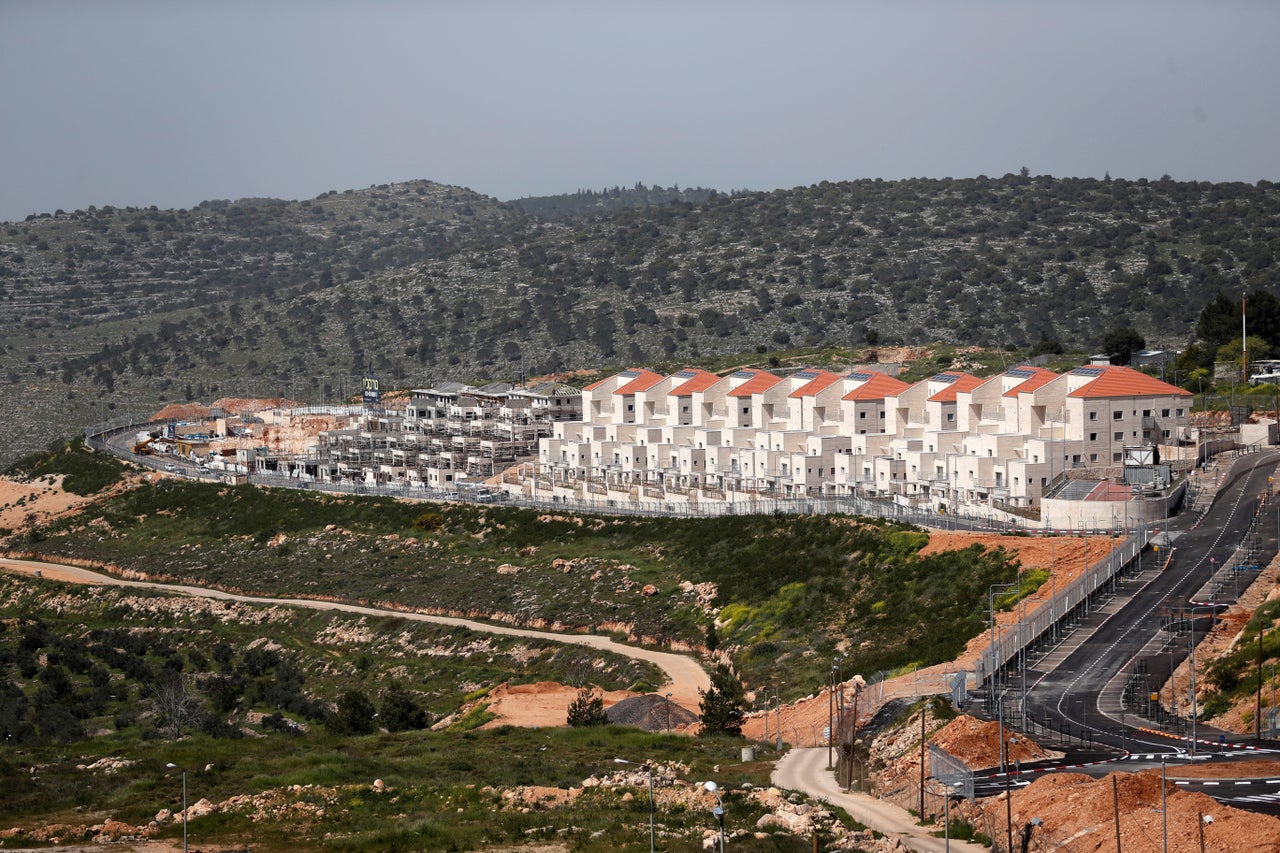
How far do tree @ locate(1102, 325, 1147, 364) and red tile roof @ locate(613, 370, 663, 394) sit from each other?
31.0 metres

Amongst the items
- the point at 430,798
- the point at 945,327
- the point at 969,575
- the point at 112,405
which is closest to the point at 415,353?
the point at 112,405

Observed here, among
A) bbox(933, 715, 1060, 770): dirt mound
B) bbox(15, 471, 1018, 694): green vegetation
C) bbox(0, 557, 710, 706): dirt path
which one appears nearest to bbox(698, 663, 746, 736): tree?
bbox(0, 557, 710, 706): dirt path

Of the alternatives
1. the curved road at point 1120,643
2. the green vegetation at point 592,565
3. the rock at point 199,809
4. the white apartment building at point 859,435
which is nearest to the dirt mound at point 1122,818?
the curved road at point 1120,643

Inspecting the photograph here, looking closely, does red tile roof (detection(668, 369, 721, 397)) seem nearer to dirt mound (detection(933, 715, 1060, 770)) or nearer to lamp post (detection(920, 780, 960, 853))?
dirt mound (detection(933, 715, 1060, 770))

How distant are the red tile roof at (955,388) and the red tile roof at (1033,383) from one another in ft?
13.2

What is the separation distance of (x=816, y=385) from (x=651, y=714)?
44063mm

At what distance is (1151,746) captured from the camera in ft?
129

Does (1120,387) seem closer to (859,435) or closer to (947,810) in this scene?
(859,435)

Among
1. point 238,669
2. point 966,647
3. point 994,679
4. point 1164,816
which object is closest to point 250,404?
point 238,669

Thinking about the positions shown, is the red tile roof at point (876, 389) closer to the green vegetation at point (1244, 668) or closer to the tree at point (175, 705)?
the tree at point (175, 705)

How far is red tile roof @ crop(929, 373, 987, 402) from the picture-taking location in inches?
3420

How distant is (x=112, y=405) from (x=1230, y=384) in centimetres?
12893

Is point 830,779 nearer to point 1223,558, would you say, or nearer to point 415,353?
point 1223,558

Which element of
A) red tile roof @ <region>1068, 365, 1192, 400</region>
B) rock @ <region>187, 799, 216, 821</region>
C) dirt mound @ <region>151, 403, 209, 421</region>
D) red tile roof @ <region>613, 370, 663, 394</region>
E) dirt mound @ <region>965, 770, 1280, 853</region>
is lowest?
dirt mound @ <region>151, 403, 209, 421</region>
